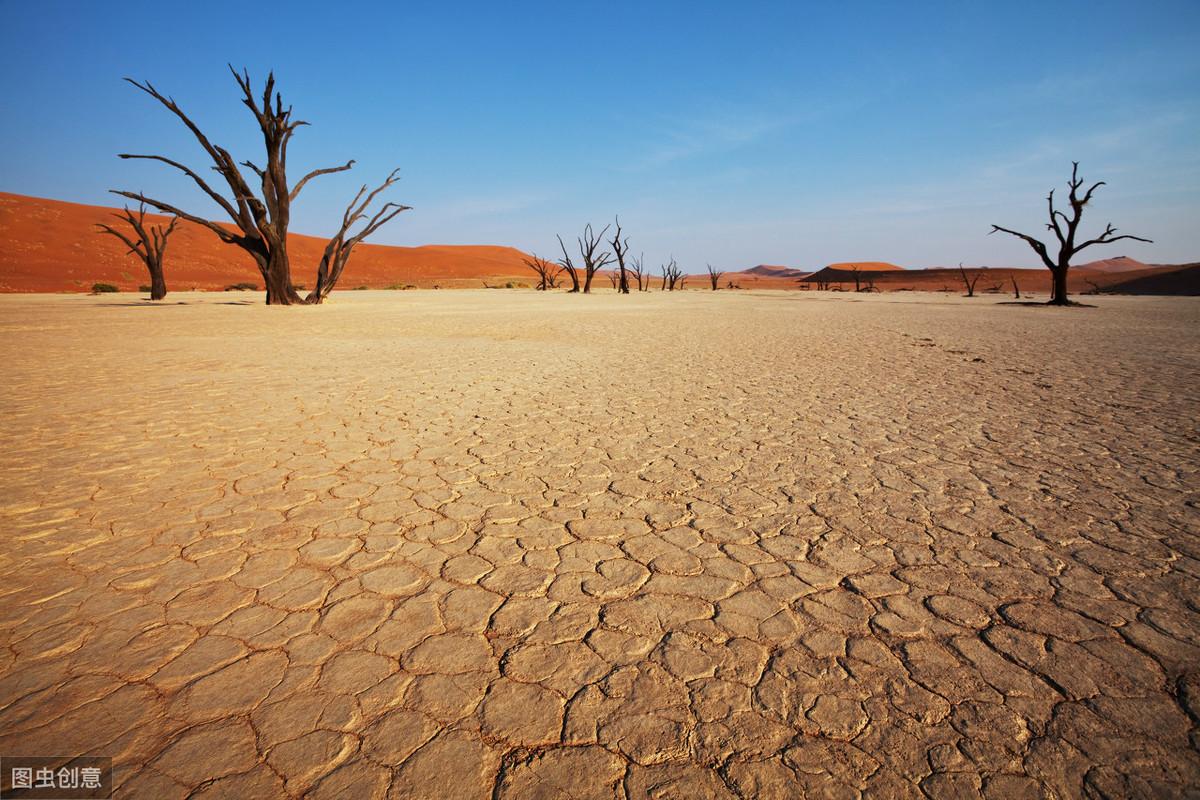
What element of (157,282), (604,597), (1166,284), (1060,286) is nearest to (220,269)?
(157,282)

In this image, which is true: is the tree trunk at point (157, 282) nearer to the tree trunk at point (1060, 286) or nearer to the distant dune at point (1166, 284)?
the tree trunk at point (1060, 286)

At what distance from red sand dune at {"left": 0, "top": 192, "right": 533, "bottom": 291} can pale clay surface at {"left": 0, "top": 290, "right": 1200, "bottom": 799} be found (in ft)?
113

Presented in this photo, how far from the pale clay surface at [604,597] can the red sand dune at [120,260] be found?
113 feet

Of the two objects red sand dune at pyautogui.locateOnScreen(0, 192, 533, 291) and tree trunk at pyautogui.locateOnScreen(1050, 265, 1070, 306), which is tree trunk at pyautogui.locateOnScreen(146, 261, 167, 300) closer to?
red sand dune at pyautogui.locateOnScreen(0, 192, 533, 291)

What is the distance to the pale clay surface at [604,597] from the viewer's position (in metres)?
1.31

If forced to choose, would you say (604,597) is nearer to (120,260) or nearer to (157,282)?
(157,282)

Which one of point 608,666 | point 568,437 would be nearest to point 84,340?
point 568,437

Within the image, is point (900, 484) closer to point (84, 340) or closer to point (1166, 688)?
point (1166, 688)

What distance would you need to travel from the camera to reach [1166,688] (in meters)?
1.50

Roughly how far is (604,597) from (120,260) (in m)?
49.9

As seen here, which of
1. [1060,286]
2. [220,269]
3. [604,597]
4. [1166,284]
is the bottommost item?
[604,597]

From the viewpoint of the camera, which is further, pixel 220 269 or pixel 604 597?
pixel 220 269

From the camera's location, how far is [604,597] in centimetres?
195

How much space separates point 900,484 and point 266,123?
16.9 metres
